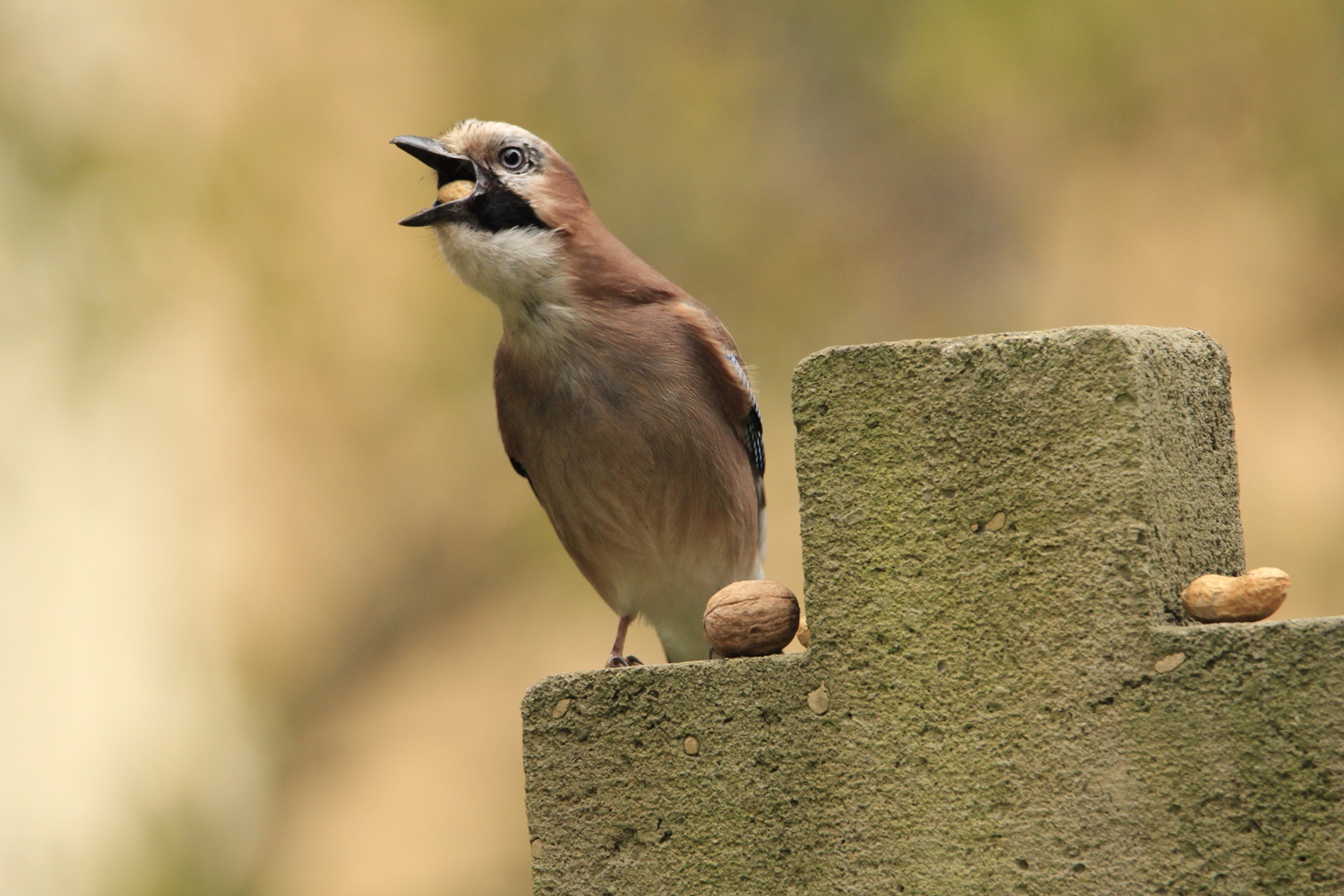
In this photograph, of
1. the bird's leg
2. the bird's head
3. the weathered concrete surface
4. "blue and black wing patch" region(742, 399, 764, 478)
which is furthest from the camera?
"blue and black wing patch" region(742, 399, 764, 478)

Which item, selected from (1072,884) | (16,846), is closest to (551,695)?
(1072,884)

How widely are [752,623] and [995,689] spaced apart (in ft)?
1.36

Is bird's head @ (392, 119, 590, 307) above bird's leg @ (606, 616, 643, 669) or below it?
above

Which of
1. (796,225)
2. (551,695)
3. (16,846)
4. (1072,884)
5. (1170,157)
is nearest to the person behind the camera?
(1072,884)

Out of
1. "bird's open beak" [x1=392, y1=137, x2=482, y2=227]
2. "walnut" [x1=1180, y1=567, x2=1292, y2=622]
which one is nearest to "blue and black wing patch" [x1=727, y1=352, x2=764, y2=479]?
"bird's open beak" [x1=392, y1=137, x2=482, y2=227]

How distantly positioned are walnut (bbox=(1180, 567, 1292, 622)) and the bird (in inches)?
50.4

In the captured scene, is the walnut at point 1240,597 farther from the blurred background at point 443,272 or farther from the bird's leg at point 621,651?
the blurred background at point 443,272

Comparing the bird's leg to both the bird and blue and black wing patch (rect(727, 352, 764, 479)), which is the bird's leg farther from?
blue and black wing patch (rect(727, 352, 764, 479))

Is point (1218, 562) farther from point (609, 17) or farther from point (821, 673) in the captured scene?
point (609, 17)

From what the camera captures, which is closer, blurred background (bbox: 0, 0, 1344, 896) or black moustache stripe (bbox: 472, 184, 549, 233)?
black moustache stripe (bbox: 472, 184, 549, 233)

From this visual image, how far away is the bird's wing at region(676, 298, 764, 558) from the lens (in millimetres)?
3119

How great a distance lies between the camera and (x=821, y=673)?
196cm

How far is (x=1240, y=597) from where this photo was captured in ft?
5.93

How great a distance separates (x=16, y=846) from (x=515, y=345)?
536 cm
